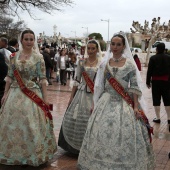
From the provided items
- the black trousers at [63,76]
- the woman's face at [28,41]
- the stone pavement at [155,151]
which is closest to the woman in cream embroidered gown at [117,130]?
the stone pavement at [155,151]

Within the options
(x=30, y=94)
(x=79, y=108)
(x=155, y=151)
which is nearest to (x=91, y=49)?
(x=79, y=108)

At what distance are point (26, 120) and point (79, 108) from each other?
1.02 m

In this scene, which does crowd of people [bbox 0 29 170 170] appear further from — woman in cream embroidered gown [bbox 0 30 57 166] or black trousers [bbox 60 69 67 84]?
black trousers [bbox 60 69 67 84]

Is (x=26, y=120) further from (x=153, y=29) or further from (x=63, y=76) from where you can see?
(x=153, y=29)

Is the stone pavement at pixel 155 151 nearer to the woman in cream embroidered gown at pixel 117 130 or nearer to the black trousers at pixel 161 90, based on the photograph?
the black trousers at pixel 161 90

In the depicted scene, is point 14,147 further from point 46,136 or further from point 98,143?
point 98,143

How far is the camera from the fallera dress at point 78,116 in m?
5.31

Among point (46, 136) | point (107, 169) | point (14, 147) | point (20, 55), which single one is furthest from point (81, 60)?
point (107, 169)

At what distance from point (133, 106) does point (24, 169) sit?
1.72m

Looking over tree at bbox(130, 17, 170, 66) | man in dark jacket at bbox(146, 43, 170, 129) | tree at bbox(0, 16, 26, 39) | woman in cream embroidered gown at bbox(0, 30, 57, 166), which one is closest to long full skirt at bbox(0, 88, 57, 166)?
woman in cream embroidered gown at bbox(0, 30, 57, 166)

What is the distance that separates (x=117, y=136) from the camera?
159 inches

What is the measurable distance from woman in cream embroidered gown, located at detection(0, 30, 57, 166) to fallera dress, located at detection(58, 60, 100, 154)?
484 mm

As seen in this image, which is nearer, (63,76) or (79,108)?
(79,108)

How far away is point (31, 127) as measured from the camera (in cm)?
460
